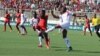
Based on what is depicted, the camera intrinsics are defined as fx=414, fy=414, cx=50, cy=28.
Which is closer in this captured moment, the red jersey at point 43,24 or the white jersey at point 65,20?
the white jersey at point 65,20

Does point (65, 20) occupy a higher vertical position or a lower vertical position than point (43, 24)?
higher

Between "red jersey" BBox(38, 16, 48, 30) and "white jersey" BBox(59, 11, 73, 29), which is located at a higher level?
"white jersey" BBox(59, 11, 73, 29)

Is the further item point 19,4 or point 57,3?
point 19,4

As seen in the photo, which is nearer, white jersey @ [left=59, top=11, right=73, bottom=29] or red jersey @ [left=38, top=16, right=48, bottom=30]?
white jersey @ [left=59, top=11, right=73, bottom=29]

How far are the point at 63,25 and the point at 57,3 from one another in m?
32.5

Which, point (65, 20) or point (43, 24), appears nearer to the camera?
point (65, 20)

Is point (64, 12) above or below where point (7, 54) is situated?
above

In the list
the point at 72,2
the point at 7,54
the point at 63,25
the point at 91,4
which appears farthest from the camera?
the point at 72,2

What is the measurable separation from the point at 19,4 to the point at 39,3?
9.57 ft

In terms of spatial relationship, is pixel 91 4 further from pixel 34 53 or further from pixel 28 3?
pixel 34 53

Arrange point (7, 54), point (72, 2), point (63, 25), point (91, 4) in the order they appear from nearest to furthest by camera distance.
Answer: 1. point (7, 54)
2. point (63, 25)
3. point (91, 4)
4. point (72, 2)

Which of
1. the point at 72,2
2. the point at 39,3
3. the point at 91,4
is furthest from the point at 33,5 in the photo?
the point at 91,4

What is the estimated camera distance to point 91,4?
1928 inches

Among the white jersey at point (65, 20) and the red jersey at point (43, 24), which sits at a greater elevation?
the white jersey at point (65, 20)
